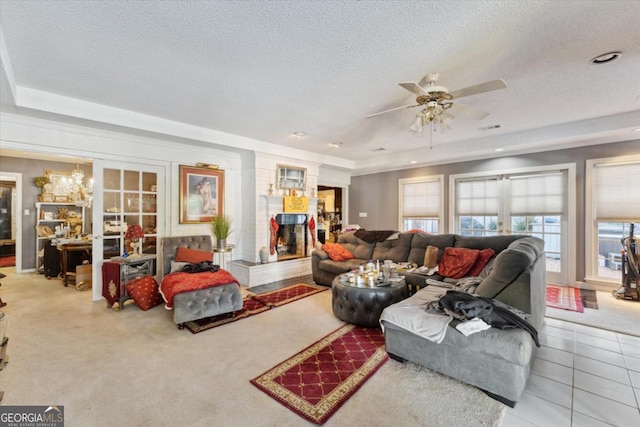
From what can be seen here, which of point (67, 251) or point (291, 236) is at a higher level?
point (291, 236)

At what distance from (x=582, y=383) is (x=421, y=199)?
4.86 metres

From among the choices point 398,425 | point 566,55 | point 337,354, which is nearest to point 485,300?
point 398,425

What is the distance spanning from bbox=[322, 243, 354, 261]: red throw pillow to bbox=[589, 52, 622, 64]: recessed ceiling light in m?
3.86

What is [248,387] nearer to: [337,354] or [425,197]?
[337,354]

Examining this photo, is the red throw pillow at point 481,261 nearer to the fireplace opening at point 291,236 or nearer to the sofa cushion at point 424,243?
the sofa cushion at point 424,243

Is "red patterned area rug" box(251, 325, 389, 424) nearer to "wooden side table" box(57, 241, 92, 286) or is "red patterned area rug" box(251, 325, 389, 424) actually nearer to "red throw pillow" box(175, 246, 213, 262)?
"red throw pillow" box(175, 246, 213, 262)

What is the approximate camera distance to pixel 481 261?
12.0ft

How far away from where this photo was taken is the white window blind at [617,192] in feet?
14.3

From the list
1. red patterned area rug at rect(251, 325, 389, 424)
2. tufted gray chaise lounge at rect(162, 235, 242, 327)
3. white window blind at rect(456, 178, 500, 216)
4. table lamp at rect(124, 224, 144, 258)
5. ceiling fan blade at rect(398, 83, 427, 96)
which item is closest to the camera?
red patterned area rug at rect(251, 325, 389, 424)

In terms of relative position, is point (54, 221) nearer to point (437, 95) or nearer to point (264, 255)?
point (264, 255)

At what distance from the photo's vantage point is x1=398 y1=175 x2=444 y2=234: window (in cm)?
643

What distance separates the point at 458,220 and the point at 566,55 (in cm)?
416

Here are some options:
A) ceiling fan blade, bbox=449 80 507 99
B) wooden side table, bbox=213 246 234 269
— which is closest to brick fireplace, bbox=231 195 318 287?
wooden side table, bbox=213 246 234 269

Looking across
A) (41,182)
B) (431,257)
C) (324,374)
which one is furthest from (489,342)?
(41,182)
